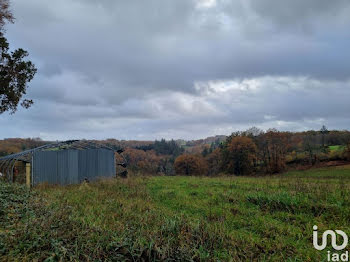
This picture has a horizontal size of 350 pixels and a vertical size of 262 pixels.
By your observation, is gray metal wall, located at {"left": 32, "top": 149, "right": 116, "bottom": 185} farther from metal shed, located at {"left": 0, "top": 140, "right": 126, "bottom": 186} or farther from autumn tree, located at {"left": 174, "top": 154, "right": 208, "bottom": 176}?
autumn tree, located at {"left": 174, "top": 154, "right": 208, "bottom": 176}

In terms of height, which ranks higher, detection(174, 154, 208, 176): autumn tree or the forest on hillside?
the forest on hillside

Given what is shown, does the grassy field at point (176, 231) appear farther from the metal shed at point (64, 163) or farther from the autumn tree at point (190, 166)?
the autumn tree at point (190, 166)

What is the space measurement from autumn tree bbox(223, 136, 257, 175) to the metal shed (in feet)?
95.2

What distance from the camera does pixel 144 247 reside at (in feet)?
12.9

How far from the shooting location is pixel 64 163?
16812 millimetres

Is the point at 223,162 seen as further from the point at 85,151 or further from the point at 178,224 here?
the point at 178,224

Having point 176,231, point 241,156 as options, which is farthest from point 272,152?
point 176,231

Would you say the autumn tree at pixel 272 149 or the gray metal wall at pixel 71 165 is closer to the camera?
the gray metal wall at pixel 71 165

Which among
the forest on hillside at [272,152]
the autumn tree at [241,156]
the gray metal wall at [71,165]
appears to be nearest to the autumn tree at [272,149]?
the forest on hillside at [272,152]

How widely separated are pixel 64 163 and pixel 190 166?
43.2 meters

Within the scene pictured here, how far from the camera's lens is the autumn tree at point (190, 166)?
187 ft

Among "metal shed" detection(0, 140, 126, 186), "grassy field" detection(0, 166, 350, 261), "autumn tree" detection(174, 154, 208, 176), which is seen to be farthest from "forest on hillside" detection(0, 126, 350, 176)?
"grassy field" detection(0, 166, 350, 261)

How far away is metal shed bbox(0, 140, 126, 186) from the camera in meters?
15.3

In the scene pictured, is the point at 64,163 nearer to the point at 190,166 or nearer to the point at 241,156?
the point at 241,156
